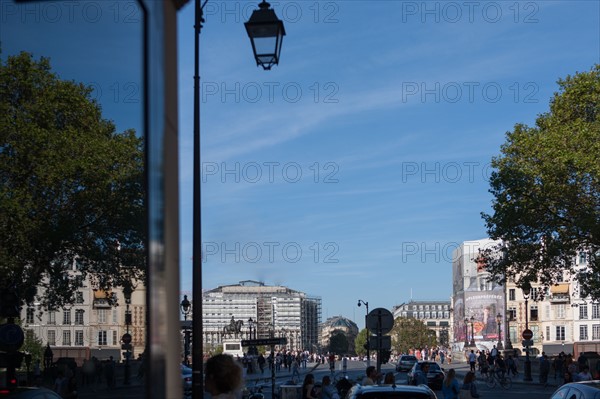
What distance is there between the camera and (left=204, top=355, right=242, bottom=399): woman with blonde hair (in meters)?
6.23

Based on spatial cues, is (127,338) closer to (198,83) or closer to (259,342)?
(198,83)

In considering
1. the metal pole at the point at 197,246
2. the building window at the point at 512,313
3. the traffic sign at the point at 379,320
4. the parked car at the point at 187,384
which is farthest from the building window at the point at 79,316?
the building window at the point at 512,313

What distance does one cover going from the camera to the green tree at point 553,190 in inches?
1829

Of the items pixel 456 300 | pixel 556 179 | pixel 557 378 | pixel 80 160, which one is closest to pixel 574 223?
pixel 556 179

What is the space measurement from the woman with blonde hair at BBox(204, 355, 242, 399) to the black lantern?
7.06m

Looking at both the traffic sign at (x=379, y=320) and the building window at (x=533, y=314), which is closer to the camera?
the traffic sign at (x=379, y=320)

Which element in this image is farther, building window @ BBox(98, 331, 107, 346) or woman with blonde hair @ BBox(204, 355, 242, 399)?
woman with blonde hair @ BBox(204, 355, 242, 399)

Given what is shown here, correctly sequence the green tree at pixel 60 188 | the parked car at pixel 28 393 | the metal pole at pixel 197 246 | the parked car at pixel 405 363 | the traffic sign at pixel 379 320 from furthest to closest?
the parked car at pixel 405 363, the traffic sign at pixel 379 320, the metal pole at pixel 197 246, the parked car at pixel 28 393, the green tree at pixel 60 188

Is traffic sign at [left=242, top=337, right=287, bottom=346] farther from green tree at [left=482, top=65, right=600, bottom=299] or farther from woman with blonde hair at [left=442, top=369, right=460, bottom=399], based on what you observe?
green tree at [left=482, top=65, right=600, bottom=299]

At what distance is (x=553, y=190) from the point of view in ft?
155

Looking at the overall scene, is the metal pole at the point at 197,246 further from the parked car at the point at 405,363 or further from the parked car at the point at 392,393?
the parked car at the point at 405,363

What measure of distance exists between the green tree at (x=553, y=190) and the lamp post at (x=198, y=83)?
32.7 meters

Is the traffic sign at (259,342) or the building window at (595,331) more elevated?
the traffic sign at (259,342)

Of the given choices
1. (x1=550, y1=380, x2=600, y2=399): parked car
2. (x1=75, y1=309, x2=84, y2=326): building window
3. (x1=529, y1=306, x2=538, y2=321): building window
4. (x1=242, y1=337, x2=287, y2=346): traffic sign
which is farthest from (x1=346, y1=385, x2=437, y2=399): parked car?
(x1=529, y1=306, x2=538, y2=321): building window
